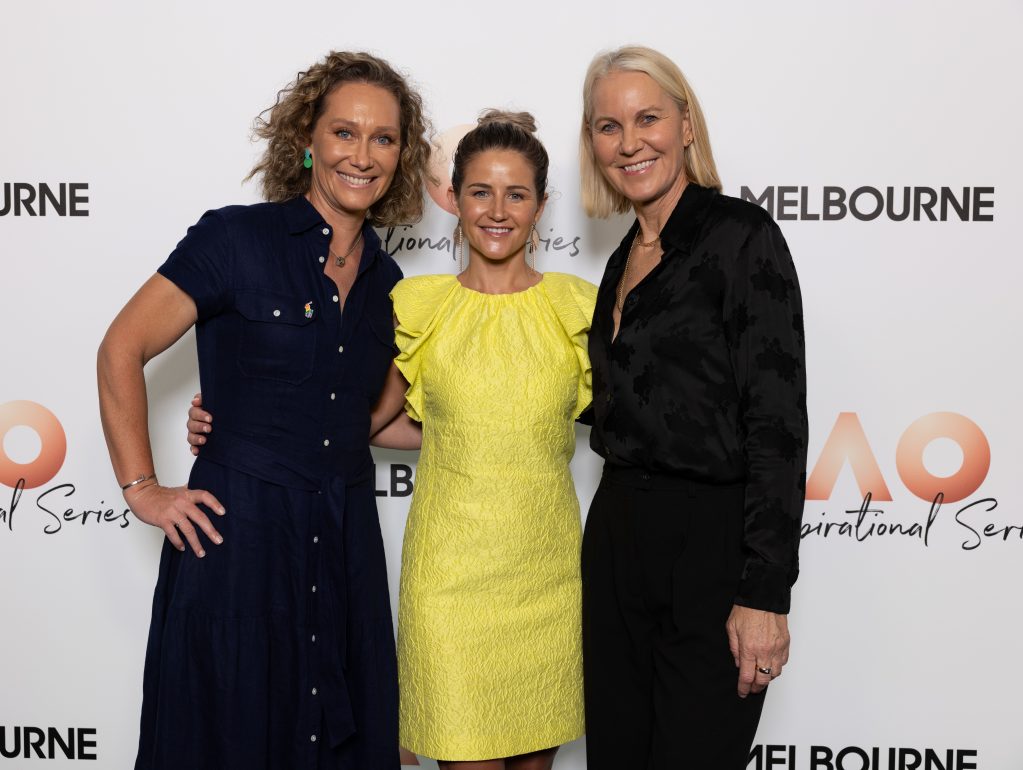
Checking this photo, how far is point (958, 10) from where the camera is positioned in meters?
2.33

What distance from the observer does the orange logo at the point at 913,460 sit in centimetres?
241

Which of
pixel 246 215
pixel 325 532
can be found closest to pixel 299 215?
pixel 246 215

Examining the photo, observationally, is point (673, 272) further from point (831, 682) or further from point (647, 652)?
point (831, 682)

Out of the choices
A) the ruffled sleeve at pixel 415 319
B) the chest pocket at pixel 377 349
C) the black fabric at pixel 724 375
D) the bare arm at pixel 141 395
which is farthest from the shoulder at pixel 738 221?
the bare arm at pixel 141 395

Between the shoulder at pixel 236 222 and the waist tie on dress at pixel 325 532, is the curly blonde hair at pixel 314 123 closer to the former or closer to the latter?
the shoulder at pixel 236 222

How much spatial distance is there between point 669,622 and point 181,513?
0.87m

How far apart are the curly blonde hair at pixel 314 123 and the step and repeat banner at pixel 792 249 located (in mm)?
353

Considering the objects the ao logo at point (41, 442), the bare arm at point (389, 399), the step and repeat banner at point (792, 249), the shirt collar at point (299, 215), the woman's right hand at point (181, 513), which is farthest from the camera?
the ao logo at point (41, 442)

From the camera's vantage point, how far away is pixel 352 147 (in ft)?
5.97

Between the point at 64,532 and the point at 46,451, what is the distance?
22cm

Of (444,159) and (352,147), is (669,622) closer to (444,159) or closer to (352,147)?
(352,147)

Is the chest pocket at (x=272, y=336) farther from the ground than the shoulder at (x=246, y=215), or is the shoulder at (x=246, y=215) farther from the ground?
the shoulder at (x=246, y=215)

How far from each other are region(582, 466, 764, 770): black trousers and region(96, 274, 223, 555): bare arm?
0.70 meters

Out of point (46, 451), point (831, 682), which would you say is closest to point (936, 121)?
point (831, 682)
